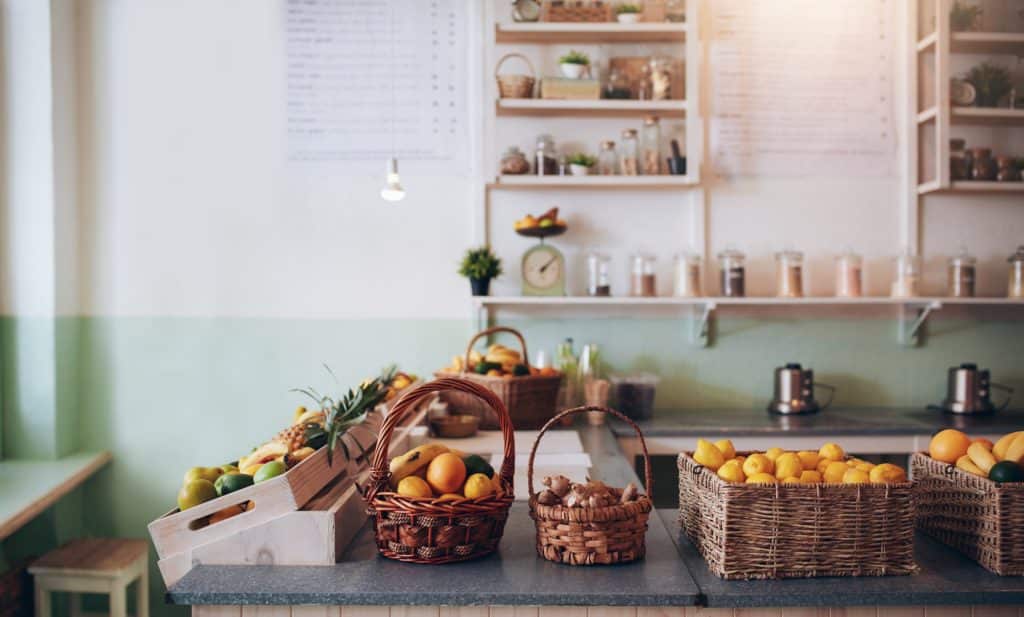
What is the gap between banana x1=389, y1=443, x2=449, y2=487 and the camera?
5.43 feet

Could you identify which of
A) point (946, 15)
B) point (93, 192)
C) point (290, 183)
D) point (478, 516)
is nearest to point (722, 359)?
point (946, 15)

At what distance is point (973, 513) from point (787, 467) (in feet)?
1.20

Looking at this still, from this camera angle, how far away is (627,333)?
376 centimetres

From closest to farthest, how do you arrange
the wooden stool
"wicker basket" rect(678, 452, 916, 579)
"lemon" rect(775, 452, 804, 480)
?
"wicker basket" rect(678, 452, 916, 579) → "lemon" rect(775, 452, 804, 480) → the wooden stool

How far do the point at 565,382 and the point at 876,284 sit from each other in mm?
1559

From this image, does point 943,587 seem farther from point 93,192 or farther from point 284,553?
point 93,192

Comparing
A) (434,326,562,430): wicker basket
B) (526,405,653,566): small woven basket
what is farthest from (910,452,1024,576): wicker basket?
(434,326,562,430): wicker basket

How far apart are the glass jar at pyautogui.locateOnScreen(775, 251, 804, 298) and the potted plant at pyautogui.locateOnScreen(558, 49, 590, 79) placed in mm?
1211

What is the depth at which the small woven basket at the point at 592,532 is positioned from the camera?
1.54m

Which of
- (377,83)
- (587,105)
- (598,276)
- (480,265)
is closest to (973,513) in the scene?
(598,276)

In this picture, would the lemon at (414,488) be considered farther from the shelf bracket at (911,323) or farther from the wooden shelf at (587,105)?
the shelf bracket at (911,323)

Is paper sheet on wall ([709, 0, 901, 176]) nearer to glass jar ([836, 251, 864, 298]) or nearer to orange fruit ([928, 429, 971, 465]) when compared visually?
glass jar ([836, 251, 864, 298])

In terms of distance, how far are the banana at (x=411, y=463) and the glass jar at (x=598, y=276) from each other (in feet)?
6.49

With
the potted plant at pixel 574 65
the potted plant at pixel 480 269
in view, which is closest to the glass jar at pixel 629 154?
the potted plant at pixel 574 65
